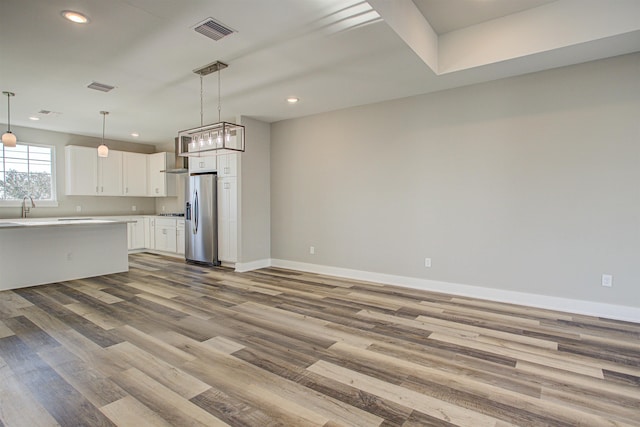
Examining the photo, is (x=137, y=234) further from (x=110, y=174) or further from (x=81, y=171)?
(x=81, y=171)

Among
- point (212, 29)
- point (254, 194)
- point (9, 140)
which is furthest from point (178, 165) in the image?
point (212, 29)

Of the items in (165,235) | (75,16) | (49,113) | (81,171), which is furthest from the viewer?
(165,235)

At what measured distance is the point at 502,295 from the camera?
405 centimetres

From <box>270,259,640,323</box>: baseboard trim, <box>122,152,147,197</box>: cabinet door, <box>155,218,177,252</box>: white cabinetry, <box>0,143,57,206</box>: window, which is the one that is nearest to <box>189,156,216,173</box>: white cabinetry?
<box>155,218,177,252</box>: white cabinetry

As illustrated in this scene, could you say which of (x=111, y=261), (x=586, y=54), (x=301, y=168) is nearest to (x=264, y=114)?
(x=301, y=168)

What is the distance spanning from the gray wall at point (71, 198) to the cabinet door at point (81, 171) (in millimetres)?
155

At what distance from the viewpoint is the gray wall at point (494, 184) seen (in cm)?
346

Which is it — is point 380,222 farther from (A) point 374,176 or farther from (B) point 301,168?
(B) point 301,168

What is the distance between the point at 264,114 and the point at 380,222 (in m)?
2.71

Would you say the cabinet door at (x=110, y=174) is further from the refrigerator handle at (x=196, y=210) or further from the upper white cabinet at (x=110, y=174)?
the refrigerator handle at (x=196, y=210)

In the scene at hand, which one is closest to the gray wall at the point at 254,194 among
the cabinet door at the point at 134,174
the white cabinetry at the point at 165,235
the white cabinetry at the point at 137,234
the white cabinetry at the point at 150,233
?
the white cabinetry at the point at 165,235

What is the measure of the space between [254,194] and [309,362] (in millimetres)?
Result: 3902

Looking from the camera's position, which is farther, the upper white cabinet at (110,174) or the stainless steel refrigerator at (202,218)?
the upper white cabinet at (110,174)

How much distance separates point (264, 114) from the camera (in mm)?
5621
